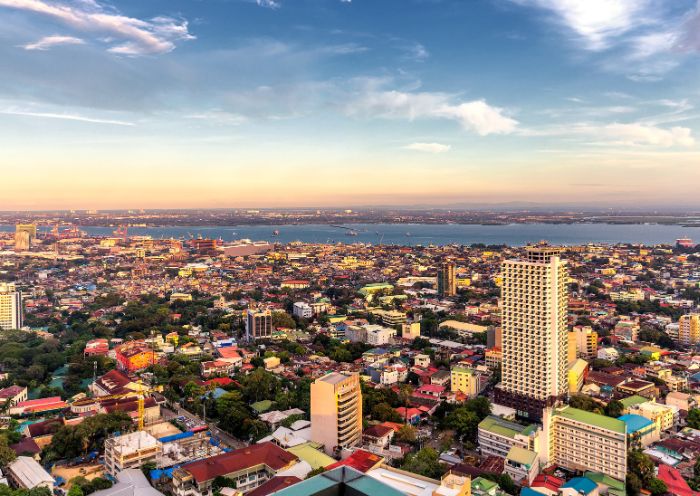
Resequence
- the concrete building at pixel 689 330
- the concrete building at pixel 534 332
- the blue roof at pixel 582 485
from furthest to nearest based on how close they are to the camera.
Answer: the concrete building at pixel 689 330, the concrete building at pixel 534 332, the blue roof at pixel 582 485

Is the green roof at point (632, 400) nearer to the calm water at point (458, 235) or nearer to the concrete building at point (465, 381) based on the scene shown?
the concrete building at point (465, 381)

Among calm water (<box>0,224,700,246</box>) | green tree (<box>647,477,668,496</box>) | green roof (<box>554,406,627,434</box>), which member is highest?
calm water (<box>0,224,700,246</box>)

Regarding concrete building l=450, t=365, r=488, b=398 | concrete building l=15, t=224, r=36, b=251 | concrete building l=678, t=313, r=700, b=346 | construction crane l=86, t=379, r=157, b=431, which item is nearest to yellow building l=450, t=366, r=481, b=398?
concrete building l=450, t=365, r=488, b=398

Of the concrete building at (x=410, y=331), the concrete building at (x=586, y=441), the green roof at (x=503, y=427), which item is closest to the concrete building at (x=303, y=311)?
the concrete building at (x=410, y=331)

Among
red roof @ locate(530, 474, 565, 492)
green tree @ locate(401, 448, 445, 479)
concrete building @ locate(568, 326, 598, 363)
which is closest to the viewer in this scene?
red roof @ locate(530, 474, 565, 492)

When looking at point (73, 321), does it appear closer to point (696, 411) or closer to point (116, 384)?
point (116, 384)

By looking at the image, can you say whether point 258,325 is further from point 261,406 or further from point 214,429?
point 214,429

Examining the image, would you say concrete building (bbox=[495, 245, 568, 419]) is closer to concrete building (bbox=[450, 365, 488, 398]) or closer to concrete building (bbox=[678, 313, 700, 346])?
concrete building (bbox=[450, 365, 488, 398])
